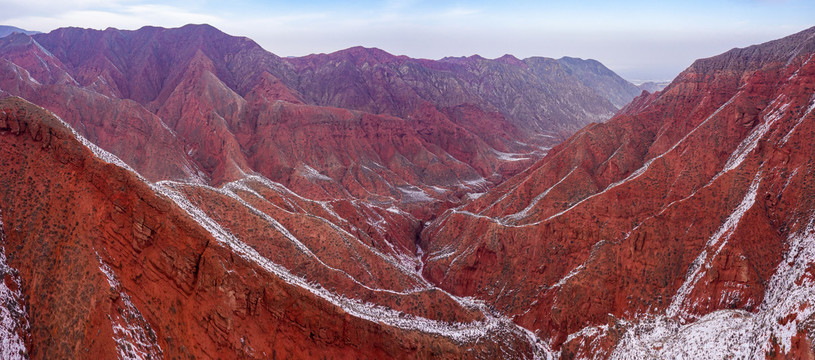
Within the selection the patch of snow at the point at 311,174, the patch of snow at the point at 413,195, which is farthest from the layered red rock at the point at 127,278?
A: the patch of snow at the point at 311,174

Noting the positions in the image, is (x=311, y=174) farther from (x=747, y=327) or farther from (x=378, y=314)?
(x=747, y=327)

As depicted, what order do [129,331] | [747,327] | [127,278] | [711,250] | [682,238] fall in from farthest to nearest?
[682,238], [711,250], [747,327], [127,278], [129,331]

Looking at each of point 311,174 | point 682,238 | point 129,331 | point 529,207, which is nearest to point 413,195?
point 311,174

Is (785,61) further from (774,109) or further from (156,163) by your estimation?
(156,163)

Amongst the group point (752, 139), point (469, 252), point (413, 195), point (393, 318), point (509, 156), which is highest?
point (752, 139)

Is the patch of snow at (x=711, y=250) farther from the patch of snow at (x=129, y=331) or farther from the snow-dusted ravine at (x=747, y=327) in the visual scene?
the patch of snow at (x=129, y=331)

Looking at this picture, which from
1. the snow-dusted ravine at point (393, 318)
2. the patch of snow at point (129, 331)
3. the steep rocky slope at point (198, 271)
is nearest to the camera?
the patch of snow at point (129, 331)

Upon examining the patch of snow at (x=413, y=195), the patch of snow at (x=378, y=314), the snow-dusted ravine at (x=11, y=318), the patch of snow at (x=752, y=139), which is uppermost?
the patch of snow at (x=752, y=139)

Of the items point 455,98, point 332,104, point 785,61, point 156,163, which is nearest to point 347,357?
point 785,61

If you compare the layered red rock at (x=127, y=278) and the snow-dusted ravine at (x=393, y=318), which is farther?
the snow-dusted ravine at (x=393, y=318)
